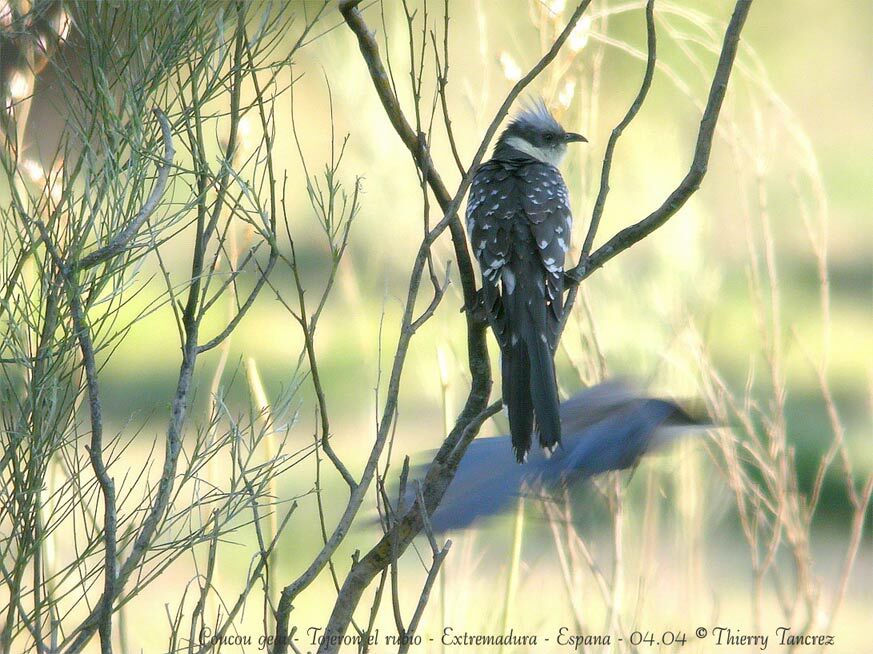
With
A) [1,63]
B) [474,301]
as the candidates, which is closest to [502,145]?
[474,301]

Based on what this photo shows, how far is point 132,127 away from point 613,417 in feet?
3.30

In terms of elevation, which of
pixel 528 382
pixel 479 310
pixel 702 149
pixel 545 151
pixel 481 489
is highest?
pixel 545 151

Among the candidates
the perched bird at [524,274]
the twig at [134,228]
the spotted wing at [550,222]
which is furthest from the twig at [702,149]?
the twig at [134,228]

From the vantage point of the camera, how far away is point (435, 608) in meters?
2.51

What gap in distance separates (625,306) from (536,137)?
734mm

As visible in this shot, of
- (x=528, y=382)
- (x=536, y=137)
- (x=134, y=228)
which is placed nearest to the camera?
(x=134, y=228)

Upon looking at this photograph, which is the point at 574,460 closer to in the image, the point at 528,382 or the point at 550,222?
the point at 528,382

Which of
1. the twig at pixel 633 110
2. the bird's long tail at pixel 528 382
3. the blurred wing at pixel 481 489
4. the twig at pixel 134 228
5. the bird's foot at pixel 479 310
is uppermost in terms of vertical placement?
the twig at pixel 633 110

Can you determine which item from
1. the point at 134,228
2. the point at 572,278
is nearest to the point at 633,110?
the point at 572,278

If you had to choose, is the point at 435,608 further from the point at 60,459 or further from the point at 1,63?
the point at 1,63

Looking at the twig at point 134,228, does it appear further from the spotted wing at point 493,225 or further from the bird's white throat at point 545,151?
the bird's white throat at point 545,151

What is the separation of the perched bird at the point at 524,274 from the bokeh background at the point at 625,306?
0.15 meters

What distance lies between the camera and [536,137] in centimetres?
306

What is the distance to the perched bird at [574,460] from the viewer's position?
1.73m
